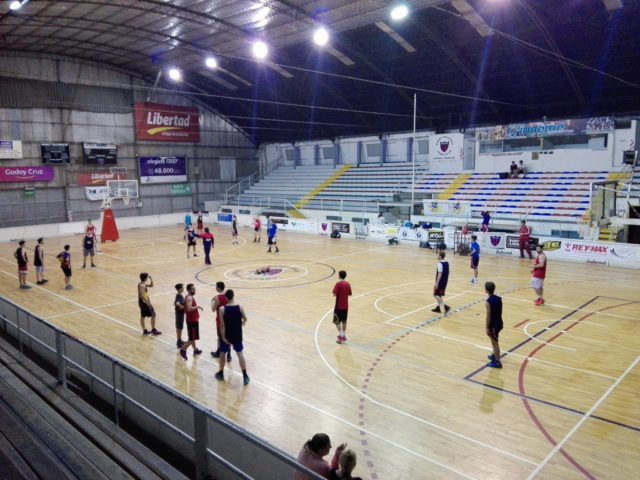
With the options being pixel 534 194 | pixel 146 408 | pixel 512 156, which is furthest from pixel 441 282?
pixel 512 156

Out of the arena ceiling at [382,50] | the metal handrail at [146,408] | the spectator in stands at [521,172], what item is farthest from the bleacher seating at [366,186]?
the metal handrail at [146,408]

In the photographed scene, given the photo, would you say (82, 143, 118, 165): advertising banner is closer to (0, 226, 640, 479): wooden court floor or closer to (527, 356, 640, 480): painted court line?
(0, 226, 640, 479): wooden court floor

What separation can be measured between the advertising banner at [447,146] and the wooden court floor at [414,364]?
48.8 feet

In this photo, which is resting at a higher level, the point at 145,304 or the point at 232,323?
the point at 232,323

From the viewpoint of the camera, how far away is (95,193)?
112 feet

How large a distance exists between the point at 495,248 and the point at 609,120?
33.8ft

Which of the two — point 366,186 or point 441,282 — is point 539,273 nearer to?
point 441,282

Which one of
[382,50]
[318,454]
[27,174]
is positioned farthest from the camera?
[27,174]

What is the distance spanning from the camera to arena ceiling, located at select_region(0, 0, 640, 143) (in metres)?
20.5

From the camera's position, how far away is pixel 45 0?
21938 mm

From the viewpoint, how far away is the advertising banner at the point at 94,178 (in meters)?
33.4

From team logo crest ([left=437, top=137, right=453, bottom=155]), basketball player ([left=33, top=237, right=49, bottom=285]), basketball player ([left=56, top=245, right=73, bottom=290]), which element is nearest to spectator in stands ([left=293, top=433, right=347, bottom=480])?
basketball player ([left=56, top=245, right=73, bottom=290])

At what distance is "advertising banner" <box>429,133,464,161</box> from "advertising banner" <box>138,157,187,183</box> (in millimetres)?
19543

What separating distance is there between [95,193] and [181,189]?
708 cm
